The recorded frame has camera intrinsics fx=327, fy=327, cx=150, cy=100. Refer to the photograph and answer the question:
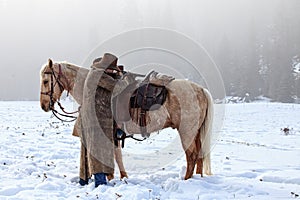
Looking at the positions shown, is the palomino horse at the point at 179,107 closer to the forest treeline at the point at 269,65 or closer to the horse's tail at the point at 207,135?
the horse's tail at the point at 207,135

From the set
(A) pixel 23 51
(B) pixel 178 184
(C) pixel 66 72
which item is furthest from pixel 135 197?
(A) pixel 23 51

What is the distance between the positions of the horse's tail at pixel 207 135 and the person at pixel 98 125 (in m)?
1.86

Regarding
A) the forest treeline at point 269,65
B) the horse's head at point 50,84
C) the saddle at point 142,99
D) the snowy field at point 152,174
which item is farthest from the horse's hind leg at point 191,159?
the forest treeline at point 269,65

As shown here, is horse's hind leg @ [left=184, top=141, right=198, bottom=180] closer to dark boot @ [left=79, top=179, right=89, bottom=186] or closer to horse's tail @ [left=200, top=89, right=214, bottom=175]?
horse's tail @ [left=200, top=89, right=214, bottom=175]

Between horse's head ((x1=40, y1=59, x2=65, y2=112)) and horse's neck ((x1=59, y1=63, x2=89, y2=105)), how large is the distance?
0.52 ft

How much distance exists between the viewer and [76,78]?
21.8 feet

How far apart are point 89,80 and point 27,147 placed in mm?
4568

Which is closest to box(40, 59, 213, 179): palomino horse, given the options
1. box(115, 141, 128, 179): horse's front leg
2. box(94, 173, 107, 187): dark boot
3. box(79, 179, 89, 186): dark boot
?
box(115, 141, 128, 179): horse's front leg

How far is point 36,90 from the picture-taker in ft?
230

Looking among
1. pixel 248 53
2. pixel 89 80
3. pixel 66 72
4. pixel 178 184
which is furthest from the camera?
pixel 248 53

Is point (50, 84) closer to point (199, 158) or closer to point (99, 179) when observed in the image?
point (99, 179)

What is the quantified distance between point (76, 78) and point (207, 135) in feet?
9.57

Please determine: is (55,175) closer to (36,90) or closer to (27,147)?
(27,147)

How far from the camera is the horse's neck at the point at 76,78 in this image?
6621 millimetres
